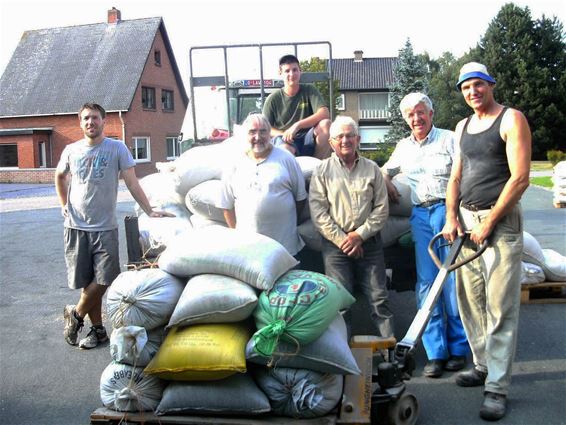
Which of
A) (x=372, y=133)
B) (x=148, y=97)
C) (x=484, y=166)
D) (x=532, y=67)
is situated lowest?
(x=484, y=166)

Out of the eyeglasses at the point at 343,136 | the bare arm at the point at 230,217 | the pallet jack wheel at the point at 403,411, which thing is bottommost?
the pallet jack wheel at the point at 403,411

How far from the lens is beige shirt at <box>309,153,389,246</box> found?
4.10 m

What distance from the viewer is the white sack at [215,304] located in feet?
10.3

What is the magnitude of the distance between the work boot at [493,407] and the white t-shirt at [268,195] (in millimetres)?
1529

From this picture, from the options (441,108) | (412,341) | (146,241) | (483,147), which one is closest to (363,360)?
(412,341)

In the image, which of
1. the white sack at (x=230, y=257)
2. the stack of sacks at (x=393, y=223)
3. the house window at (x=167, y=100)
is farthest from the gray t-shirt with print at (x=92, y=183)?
the house window at (x=167, y=100)

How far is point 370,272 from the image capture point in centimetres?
420

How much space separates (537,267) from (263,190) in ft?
10.4

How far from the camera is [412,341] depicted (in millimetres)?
3404

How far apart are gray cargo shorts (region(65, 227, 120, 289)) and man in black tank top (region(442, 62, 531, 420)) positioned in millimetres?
2613

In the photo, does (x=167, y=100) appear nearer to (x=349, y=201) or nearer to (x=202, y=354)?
(x=349, y=201)

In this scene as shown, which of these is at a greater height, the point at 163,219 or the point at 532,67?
the point at 532,67

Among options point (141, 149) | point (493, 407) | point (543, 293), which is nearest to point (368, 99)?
point (141, 149)

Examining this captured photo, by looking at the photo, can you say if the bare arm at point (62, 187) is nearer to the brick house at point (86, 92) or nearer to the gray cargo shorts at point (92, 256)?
the gray cargo shorts at point (92, 256)
